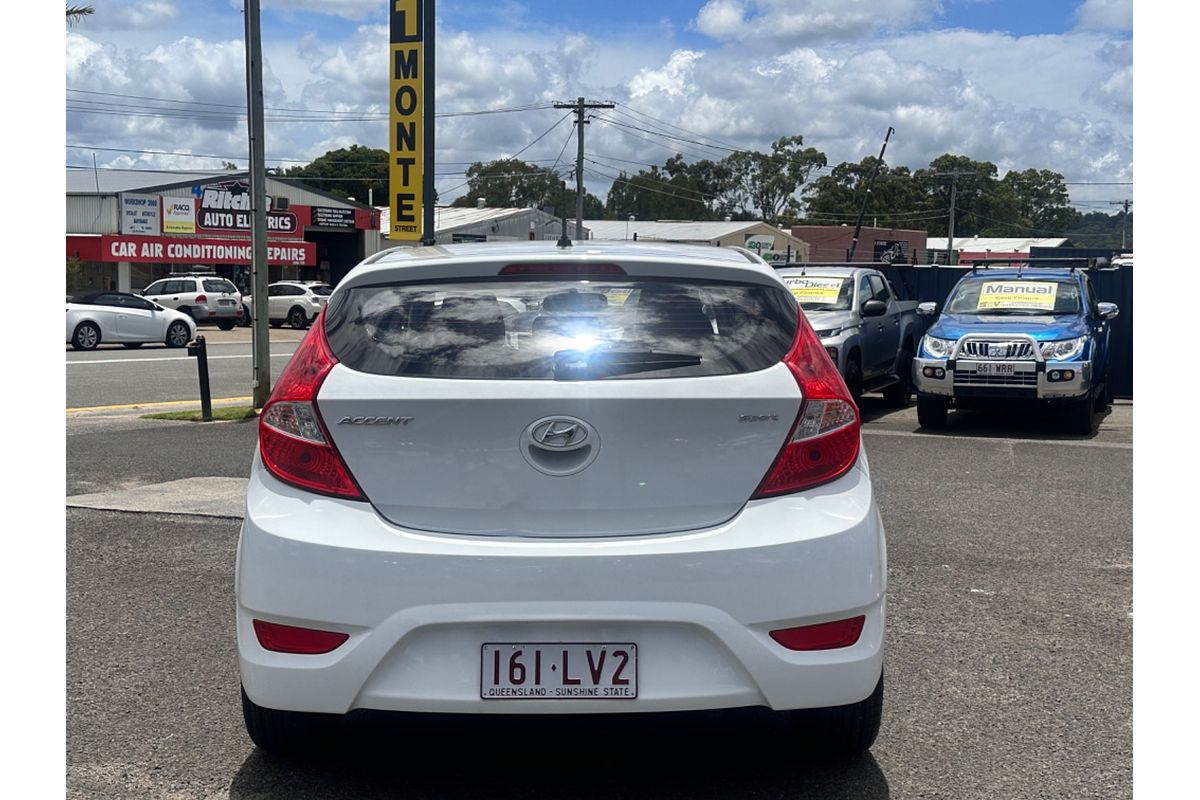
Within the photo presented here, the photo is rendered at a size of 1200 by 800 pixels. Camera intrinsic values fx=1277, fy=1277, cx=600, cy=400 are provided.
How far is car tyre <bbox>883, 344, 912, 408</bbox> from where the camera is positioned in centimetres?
1620

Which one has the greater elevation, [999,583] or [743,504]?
[743,504]

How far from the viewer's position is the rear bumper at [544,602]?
335 cm

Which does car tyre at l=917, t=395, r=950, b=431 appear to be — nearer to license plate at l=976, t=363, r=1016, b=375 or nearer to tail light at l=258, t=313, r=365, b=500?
license plate at l=976, t=363, r=1016, b=375

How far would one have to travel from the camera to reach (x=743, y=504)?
3486 millimetres

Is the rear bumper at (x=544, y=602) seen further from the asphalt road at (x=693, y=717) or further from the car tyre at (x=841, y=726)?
the asphalt road at (x=693, y=717)

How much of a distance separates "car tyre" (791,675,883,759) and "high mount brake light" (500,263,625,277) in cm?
143

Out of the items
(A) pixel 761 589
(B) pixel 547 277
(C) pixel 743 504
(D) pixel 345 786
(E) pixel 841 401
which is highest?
(B) pixel 547 277

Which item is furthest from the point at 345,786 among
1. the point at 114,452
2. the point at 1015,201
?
the point at 1015,201

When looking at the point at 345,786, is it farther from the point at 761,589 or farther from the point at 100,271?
the point at 100,271

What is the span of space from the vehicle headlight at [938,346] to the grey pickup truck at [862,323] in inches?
26.2

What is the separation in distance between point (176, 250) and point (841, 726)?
4738cm

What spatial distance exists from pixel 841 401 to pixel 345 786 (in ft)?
6.17

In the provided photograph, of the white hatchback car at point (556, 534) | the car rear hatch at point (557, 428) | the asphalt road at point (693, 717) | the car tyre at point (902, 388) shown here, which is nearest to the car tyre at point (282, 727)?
the asphalt road at point (693, 717)

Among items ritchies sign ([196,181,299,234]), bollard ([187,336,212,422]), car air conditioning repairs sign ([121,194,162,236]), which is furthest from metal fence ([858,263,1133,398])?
ritchies sign ([196,181,299,234])
